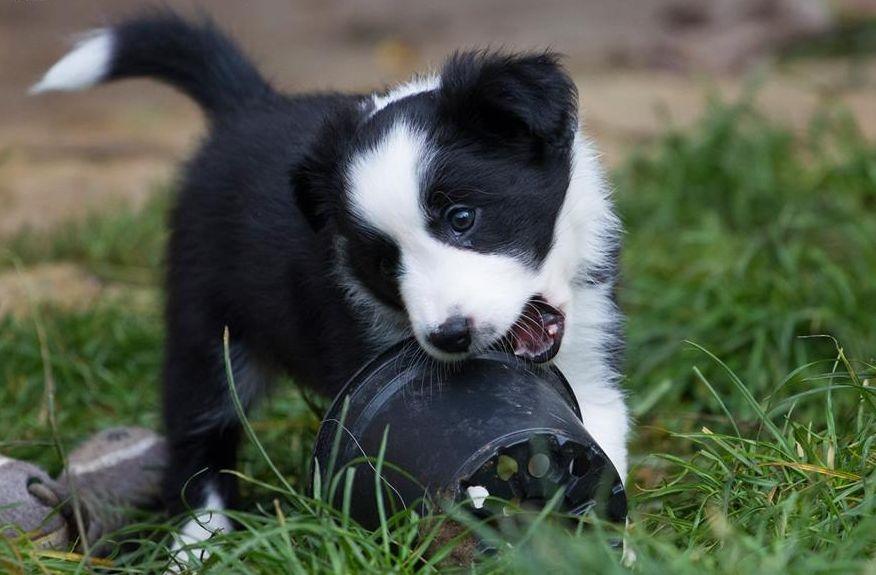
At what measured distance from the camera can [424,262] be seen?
8.57ft

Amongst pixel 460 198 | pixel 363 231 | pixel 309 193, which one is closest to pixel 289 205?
pixel 309 193

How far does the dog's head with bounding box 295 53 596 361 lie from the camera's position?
102 inches

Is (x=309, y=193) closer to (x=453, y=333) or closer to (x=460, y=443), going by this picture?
(x=453, y=333)

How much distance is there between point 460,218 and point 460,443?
0.47 m

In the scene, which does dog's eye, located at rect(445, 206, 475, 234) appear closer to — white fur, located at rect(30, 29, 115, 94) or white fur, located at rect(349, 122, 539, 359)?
white fur, located at rect(349, 122, 539, 359)

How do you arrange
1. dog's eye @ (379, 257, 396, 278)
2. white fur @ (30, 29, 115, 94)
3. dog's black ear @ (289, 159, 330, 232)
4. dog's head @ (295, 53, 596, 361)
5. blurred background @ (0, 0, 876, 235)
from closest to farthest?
1. dog's head @ (295, 53, 596, 361)
2. dog's eye @ (379, 257, 396, 278)
3. dog's black ear @ (289, 159, 330, 232)
4. white fur @ (30, 29, 115, 94)
5. blurred background @ (0, 0, 876, 235)

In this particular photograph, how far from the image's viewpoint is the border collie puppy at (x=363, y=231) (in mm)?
2662

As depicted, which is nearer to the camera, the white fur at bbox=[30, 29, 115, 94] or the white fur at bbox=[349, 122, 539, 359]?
the white fur at bbox=[349, 122, 539, 359]

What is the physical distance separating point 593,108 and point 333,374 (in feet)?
14.7

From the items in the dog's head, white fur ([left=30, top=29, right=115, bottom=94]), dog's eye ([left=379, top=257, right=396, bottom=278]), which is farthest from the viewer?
white fur ([left=30, top=29, right=115, bottom=94])

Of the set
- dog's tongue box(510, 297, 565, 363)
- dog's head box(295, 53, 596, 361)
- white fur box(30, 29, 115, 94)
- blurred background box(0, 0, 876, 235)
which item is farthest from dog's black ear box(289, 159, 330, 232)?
blurred background box(0, 0, 876, 235)

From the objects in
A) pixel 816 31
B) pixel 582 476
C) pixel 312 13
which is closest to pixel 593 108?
pixel 816 31

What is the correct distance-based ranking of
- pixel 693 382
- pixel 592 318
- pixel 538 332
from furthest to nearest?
1. pixel 693 382
2. pixel 592 318
3. pixel 538 332

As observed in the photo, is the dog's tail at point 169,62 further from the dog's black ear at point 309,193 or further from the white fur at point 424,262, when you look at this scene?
the white fur at point 424,262
